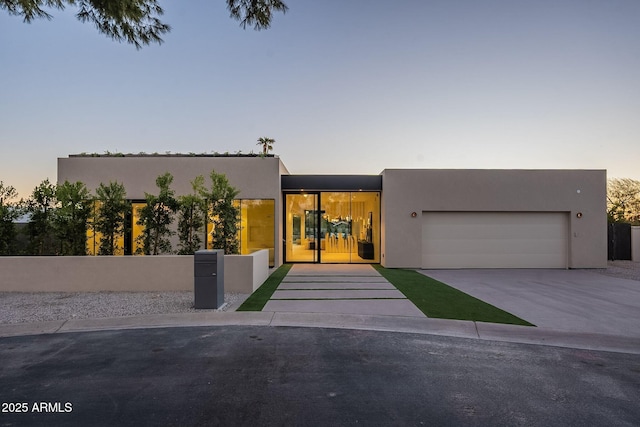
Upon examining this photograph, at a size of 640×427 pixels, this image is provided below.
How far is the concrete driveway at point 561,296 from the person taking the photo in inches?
230

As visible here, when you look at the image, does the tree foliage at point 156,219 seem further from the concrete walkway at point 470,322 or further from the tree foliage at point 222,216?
the concrete walkway at point 470,322

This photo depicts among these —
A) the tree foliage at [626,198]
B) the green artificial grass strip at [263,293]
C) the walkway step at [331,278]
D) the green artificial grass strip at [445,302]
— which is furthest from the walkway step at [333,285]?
the tree foliage at [626,198]

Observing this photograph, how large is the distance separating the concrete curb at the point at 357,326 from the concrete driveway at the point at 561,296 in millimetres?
382

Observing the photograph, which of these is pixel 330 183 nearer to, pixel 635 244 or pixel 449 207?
pixel 449 207

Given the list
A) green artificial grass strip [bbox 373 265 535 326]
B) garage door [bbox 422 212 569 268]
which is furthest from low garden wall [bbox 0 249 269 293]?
garage door [bbox 422 212 569 268]

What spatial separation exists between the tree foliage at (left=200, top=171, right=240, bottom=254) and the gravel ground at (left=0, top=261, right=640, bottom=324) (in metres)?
1.71

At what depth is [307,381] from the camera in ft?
11.6

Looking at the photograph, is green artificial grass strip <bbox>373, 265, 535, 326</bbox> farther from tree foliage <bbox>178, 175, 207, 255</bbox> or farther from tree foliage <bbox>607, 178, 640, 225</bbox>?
tree foliage <bbox>607, 178, 640, 225</bbox>

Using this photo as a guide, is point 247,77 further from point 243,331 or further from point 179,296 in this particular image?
point 243,331

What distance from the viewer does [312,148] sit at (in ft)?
68.8

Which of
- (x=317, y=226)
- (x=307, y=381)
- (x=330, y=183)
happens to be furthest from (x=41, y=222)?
(x=330, y=183)

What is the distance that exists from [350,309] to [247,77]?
11.2 m

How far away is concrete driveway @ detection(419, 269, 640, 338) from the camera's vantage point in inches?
230

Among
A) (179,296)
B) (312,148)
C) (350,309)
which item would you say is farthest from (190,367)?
(312,148)
